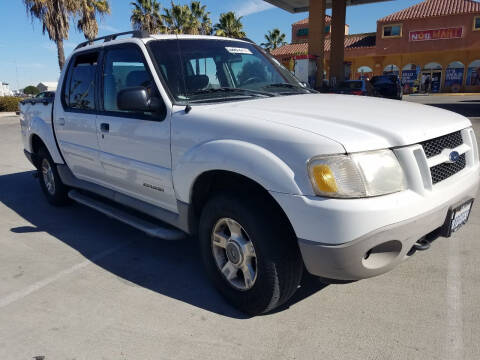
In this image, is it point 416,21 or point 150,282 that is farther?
point 416,21

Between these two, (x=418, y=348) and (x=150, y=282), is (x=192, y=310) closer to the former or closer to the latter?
(x=150, y=282)

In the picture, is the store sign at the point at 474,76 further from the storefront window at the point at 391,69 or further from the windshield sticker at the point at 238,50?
the windshield sticker at the point at 238,50

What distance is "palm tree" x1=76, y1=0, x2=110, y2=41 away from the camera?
24.8m

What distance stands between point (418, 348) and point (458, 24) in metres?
37.4

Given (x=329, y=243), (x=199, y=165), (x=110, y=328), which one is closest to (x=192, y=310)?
(x=110, y=328)

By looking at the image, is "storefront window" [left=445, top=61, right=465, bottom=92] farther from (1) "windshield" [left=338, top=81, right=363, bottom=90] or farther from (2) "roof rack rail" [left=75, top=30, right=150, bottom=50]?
(2) "roof rack rail" [left=75, top=30, right=150, bottom=50]

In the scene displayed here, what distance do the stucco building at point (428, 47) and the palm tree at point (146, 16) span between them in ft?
34.9

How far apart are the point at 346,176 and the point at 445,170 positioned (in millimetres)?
868

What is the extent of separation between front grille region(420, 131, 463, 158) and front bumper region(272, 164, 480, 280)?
25 cm

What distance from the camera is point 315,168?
7.11 ft

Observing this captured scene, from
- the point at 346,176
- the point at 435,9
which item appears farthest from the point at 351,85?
the point at 435,9

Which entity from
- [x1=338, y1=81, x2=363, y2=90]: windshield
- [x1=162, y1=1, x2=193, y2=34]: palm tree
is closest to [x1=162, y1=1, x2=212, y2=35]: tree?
[x1=162, y1=1, x2=193, y2=34]: palm tree

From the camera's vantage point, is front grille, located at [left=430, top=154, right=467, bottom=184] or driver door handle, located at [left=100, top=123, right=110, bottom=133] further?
driver door handle, located at [left=100, top=123, right=110, bottom=133]

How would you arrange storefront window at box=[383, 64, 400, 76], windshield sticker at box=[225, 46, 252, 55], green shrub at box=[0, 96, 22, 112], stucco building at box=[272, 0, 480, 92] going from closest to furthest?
windshield sticker at box=[225, 46, 252, 55], green shrub at box=[0, 96, 22, 112], stucco building at box=[272, 0, 480, 92], storefront window at box=[383, 64, 400, 76]
